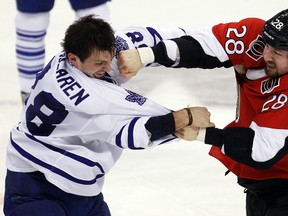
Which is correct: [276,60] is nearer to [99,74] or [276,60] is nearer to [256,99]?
[256,99]

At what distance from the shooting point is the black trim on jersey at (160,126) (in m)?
2.09

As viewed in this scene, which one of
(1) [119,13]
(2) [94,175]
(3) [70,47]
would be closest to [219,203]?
(2) [94,175]

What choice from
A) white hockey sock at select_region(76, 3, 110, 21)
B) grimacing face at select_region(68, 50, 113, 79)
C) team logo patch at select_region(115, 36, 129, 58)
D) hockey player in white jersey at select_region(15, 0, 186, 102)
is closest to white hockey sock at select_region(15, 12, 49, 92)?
hockey player in white jersey at select_region(15, 0, 186, 102)

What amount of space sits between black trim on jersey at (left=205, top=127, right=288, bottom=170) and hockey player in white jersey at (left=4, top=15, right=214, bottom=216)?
1.6 inches

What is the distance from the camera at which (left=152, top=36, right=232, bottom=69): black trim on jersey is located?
227 centimetres

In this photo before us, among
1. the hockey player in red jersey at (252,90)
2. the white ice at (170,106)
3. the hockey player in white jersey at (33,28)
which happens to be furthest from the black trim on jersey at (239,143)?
the hockey player in white jersey at (33,28)

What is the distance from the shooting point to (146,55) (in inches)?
87.7

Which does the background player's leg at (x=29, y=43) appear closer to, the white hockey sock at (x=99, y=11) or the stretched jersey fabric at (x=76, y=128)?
the white hockey sock at (x=99, y=11)

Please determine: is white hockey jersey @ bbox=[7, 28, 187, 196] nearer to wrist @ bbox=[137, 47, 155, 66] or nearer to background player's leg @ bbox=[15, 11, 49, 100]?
wrist @ bbox=[137, 47, 155, 66]

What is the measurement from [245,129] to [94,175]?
454mm

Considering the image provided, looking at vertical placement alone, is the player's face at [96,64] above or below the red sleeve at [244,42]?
below

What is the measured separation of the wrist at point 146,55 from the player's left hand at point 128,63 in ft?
0.04

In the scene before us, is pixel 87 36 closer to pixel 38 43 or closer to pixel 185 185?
pixel 185 185

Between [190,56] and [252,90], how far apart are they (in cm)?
20
